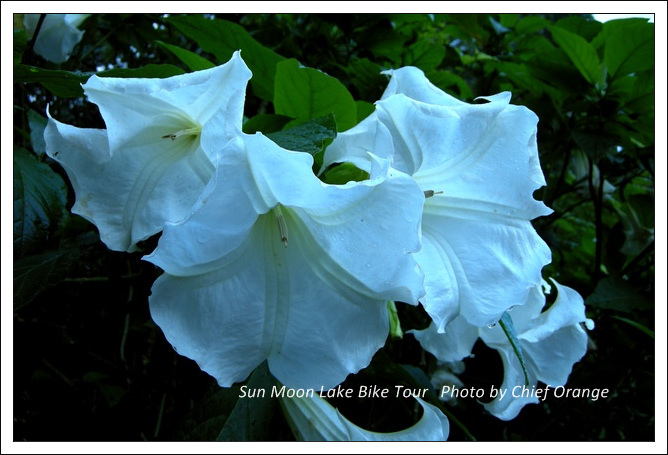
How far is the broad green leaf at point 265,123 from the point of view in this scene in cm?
81

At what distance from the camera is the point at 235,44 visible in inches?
35.2

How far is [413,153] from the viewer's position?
0.69m

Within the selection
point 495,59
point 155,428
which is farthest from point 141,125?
point 495,59

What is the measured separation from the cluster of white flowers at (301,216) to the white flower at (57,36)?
950 mm

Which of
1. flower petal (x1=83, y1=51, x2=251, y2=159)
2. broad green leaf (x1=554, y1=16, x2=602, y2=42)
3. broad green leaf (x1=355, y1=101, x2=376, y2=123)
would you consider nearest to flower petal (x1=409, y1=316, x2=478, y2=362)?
broad green leaf (x1=355, y1=101, x2=376, y2=123)

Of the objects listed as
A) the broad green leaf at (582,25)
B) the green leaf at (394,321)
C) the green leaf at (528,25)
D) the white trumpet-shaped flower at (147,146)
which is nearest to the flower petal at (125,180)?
the white trumpet-shaped flower at (147,146)

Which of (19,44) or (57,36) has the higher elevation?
(19,44)

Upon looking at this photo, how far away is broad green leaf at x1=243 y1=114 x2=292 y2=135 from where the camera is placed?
811 mm

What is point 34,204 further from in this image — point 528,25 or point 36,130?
point 528,25

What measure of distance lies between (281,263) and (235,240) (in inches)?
3.9

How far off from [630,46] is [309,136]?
3.46 ft

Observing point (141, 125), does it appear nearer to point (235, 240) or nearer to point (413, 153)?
point (235, 240)

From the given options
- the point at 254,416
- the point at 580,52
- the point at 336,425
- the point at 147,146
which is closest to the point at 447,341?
the point at 336,425

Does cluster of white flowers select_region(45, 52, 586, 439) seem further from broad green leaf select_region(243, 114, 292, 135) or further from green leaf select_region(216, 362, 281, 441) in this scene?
green leaf select_region(216, 362, 281, 441)
